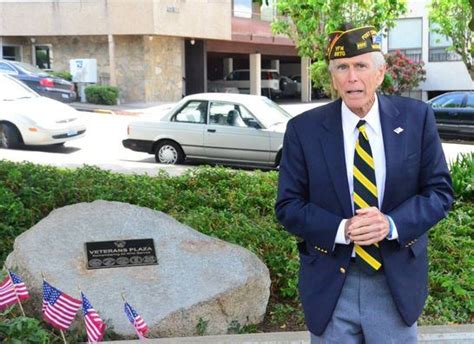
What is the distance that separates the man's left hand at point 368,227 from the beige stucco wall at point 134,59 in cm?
2694

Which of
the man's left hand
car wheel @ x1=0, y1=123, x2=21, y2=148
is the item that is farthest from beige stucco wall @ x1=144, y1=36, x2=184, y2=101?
the man's left hand

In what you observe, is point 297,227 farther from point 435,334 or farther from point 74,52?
point 74,52

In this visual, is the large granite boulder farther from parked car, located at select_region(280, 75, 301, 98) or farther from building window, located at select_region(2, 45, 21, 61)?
parked car, located at select_region(280, 75, 301, 98)

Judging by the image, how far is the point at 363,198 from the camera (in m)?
2.54

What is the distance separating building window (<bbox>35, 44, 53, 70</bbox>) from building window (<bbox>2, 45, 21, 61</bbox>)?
81cm

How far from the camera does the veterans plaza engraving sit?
4.55m

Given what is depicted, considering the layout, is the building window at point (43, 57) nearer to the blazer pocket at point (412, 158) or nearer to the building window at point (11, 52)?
the building window at point (11, 52)

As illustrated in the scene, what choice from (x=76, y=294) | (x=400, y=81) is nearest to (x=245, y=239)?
(x=76, y=294)

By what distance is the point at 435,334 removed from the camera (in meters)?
3.92

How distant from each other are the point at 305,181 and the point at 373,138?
32cm

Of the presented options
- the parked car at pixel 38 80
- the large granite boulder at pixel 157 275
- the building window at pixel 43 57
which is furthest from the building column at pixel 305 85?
the large granite boulder at pixel 157 275

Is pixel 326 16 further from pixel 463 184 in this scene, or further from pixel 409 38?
pixel 409 38

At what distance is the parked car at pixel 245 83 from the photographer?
36469mm

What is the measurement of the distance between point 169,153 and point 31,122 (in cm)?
307
